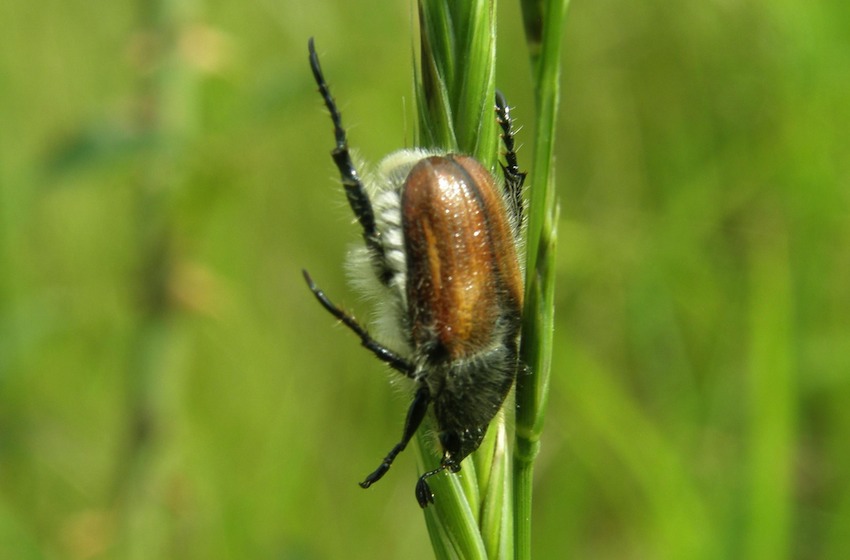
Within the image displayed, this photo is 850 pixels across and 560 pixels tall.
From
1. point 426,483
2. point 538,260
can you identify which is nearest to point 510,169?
point 538,260

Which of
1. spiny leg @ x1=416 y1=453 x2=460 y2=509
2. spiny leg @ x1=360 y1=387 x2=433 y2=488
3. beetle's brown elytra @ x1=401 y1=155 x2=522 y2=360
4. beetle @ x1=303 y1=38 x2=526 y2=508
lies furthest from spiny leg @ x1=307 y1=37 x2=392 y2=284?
spiny leg @ x1=416 y1=453 x2=460 y2=509

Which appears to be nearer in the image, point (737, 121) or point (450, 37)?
point (450, 37)

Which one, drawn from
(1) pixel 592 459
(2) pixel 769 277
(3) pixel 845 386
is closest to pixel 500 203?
(2) pixel 769 277

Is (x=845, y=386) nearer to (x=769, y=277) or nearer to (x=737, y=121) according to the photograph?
(x=769, y=277)

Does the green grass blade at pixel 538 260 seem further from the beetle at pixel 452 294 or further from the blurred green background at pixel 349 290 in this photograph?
the blurred green background at pixel 349 290

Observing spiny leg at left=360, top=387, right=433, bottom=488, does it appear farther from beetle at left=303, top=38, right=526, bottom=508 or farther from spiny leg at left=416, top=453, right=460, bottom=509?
spiny leg at left=416, top=453, right=460, bottom=509
